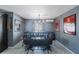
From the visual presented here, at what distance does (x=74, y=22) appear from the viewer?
4.23 metres

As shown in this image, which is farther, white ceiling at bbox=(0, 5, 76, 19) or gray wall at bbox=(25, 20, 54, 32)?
gray wall at bbox=(25, 20, 54, 32)

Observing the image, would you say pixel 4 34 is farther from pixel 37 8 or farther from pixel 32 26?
pixel 32 26

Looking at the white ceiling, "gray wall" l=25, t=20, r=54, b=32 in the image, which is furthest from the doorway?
"gray wall" l=25, t=20, r=54, b=32

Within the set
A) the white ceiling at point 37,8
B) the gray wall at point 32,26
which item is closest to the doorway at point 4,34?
the white ceiling at point 37,8

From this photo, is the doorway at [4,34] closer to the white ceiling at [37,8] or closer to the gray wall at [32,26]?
the white ceiling at [37,8]

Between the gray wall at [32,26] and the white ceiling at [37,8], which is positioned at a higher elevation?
the white ceiling at [37,8]

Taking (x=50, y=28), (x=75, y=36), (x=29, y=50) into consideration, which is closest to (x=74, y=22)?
(x=75, y=36)

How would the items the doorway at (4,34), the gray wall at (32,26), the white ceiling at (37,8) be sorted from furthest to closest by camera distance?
the gray wall at (32,26)
the doorway at (4,34)
the white ceiling at (37,8)

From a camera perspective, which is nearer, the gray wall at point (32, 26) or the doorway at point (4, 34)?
the doorway at point (4, 34)

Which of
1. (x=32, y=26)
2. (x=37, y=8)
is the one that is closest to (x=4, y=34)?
(x=37, y=8)

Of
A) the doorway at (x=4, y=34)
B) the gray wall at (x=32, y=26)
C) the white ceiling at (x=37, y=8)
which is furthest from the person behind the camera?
the gray wall at (x=32, y=26)

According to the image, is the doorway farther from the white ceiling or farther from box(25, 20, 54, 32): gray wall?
box(25, 20, 54, 32): gray wall
